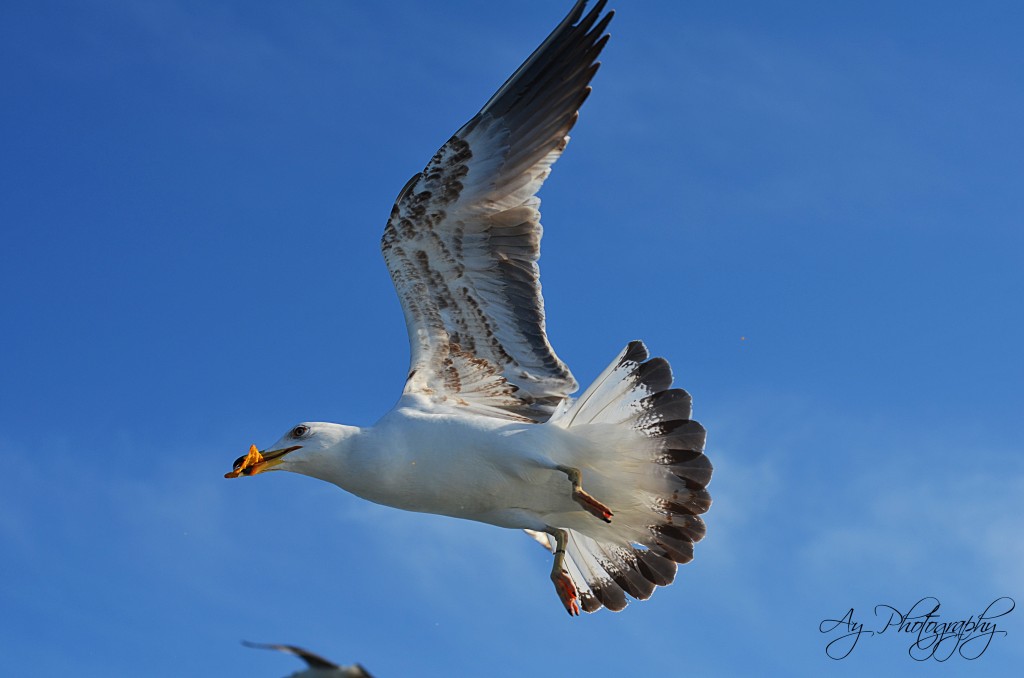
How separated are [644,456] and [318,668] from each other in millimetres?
5183

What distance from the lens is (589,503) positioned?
7875 millimetres

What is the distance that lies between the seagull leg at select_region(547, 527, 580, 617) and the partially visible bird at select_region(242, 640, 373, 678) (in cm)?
534

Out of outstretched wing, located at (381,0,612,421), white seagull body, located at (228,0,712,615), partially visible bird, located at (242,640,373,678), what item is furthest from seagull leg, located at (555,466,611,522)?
partially visible bird, located at (242,640,373,678)

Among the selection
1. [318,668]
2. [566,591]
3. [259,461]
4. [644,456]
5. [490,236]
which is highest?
[490,236]

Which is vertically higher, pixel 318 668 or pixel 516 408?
pixel 516 408

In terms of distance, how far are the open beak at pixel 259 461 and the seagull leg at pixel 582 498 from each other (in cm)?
207

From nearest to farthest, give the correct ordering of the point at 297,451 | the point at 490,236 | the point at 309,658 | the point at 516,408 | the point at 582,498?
the point at 309,658 → the point at 582,498 → the point at 297,451 → the point at 490,236 → the point at 516,408

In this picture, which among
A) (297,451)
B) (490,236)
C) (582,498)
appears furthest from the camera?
(490,236)

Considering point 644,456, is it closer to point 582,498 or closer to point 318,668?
point 582,498

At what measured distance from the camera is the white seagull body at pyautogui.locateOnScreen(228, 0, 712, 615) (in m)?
8.17

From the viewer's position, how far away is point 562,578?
8.67 m

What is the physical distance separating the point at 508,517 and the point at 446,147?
2953 mm

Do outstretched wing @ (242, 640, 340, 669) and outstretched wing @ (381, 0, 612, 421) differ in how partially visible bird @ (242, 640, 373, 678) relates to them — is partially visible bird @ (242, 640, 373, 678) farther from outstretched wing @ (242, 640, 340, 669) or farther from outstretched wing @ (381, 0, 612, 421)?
outstretched wing @ (381, 0, 612, 421)

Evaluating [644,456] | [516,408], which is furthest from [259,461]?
[644,456]
